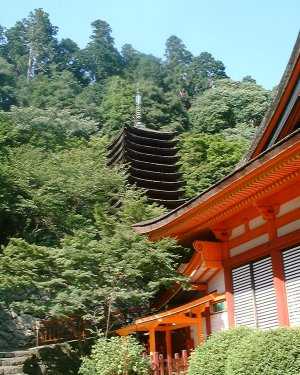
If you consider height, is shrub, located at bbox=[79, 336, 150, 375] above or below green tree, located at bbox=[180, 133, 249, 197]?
below

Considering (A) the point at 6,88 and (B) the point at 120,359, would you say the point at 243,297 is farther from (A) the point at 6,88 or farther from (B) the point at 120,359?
(A) the point at 6,88

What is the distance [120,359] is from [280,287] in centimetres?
425

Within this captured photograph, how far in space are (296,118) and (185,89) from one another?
211ft

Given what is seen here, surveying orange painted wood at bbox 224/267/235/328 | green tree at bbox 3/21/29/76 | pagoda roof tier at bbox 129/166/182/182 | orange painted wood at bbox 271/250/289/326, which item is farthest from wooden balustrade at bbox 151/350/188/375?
green tree at bbox 3/21/29/76

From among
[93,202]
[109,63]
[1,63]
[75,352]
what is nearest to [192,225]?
[75,352]

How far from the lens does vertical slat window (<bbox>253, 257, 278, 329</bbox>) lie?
8.59m

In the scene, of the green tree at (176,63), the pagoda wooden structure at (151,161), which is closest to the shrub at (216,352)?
the pagoda wooden structure at (151,161)

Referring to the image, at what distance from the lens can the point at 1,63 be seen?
204 feet

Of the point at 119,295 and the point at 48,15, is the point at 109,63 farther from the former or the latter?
the point at 119,295

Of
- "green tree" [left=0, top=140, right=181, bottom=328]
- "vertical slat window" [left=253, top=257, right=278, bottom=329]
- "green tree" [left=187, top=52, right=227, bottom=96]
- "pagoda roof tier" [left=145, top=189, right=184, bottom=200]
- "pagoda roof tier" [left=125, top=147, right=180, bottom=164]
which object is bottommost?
"vertical slat window" [left=253, top=257, right=278, bottom=329]

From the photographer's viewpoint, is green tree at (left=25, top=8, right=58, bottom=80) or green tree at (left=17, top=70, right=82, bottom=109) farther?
green tree at (left=25, top=8, right=58, bottom=80)

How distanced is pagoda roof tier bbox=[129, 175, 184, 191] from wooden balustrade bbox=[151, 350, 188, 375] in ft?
58.0

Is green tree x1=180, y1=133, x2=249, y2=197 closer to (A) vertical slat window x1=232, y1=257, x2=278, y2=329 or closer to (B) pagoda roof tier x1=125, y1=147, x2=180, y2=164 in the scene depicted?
(B) pagoda roof tier x1=125, y1=147, x2=180, y2=164

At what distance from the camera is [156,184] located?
29562 mm
